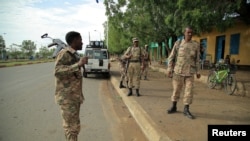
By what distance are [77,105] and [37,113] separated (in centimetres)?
342

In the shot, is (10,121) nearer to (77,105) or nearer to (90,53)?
(77,105)

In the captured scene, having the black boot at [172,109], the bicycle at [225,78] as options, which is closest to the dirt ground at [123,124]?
the black boot at [172,109]

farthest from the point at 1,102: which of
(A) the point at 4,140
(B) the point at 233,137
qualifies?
(B) the point at 233,137

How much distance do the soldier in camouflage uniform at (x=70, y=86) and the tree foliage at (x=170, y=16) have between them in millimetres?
6581

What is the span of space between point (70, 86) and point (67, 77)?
14 cm

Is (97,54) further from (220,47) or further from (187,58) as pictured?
(187,58)

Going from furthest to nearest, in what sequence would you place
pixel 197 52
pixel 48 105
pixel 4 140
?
pixel 48 105 → pixel 197 52 → pixel 4 140

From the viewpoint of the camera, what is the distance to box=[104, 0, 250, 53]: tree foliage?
31.4ft

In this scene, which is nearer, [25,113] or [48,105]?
[25,113]

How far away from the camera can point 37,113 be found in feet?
22.7

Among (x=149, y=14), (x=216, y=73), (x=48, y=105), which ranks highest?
(x=149, y=14)

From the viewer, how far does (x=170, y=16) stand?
11859mm

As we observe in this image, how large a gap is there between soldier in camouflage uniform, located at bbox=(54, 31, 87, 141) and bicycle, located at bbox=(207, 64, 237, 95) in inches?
273

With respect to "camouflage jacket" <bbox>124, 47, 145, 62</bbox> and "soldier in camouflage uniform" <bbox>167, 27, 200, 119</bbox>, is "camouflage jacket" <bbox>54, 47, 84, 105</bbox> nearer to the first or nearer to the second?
"soldier in camouflage uniform" <bbox>167, 27, 200, 119</bbox>
